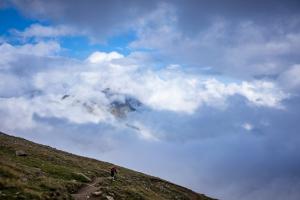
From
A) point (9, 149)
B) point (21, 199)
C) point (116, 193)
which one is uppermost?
point (9, 149)

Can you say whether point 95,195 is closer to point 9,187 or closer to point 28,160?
point 9,187

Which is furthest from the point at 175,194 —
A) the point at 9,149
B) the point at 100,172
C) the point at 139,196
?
the point at 9,149

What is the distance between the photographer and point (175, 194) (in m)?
72.5

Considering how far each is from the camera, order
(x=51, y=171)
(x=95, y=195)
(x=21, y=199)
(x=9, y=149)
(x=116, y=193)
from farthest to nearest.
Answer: (x=9, y=149), (x=51, y=171), (x=116, y=193), (x=95, y=195), (x=21, y=199)

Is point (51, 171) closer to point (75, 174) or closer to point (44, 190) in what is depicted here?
point (75, 174)

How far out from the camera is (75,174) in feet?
173

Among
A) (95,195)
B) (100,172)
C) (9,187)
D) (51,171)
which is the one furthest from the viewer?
(100,172)

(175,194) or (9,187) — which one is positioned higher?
(175,194)

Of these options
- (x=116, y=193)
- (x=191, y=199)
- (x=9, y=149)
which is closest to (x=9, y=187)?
(x=116, y=193)

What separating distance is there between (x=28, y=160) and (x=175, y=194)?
100ft

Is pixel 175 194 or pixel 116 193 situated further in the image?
pixel 175 194

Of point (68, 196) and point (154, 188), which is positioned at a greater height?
point (154, 188)

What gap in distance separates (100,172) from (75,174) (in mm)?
13084

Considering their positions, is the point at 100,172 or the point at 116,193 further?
the point at 100,172
